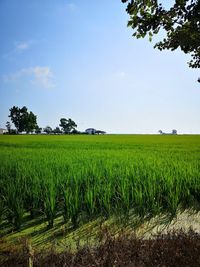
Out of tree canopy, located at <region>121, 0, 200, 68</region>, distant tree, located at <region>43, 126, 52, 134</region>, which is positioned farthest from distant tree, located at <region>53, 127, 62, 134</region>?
tree canopy, located at <region>121, 0, 200, 68</region>

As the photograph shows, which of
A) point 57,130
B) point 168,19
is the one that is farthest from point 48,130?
point 168,19

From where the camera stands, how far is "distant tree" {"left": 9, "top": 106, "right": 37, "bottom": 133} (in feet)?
239

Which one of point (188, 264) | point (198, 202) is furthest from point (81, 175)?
point (188, 264)

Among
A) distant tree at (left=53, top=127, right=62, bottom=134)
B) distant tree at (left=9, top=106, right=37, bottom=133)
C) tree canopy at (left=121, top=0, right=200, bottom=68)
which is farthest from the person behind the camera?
distant tree at (left=53, top=127, right=62, bottom=134)

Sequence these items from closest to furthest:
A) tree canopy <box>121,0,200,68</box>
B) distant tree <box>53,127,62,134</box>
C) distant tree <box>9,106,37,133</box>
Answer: tree canopy <box>121,0,200,68</box>, distant tree <box>9,106,37,133</box>, distant tree <box>53,127,62,134</box>

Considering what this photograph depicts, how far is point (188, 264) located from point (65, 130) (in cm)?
9834

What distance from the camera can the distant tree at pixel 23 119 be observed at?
72938 millimetres

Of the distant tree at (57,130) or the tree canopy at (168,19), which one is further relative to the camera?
the distant tree at (57,130)

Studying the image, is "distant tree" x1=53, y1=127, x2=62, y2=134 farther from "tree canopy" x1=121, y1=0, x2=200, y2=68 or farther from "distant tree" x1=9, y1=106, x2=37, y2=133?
"tree canopy" x1=121, y1=0, x2=200, y2=68

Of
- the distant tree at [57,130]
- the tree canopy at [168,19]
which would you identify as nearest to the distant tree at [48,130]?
the distant tree at [57,130]

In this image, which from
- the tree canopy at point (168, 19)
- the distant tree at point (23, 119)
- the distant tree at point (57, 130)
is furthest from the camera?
the distant tree at point (57, 130)

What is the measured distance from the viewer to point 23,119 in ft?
240

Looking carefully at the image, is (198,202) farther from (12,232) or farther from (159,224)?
(12,232)

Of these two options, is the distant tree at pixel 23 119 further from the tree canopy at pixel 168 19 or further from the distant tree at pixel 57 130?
the tree canopy at pixel 168 19
